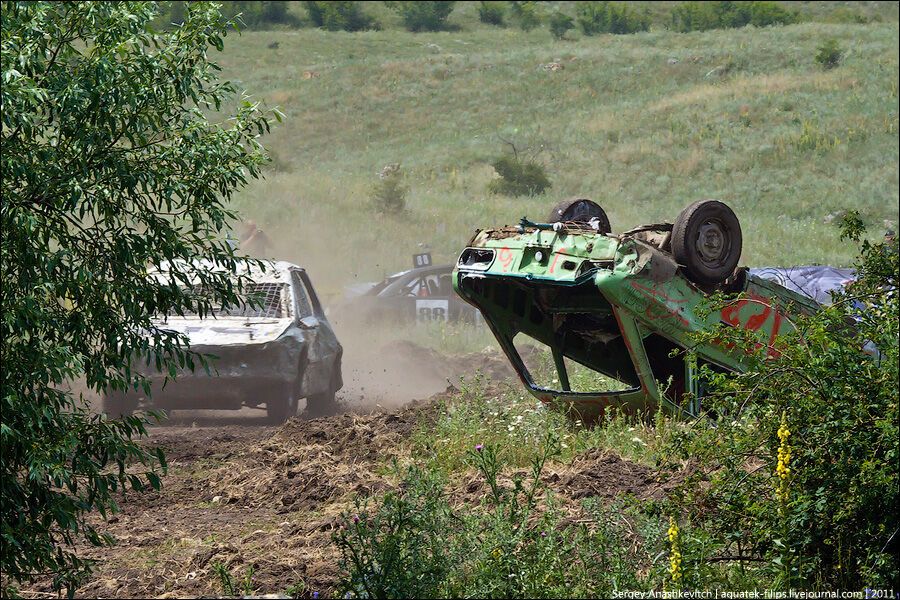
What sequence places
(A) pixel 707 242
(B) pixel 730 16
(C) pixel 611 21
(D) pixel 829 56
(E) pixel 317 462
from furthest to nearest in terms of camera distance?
(C) pixel 611 21 → (B) pixel 730 16 → (D) pixel 829 56 → (E) pixel 317 462 → (A) pixel 707 242

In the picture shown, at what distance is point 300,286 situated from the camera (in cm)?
1315

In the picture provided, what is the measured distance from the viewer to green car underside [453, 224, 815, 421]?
343 inches

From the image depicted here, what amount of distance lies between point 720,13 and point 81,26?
68.9m

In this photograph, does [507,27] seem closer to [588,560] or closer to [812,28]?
[812,28]

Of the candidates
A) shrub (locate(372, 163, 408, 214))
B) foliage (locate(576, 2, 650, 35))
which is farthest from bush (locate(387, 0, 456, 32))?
shrub (locate(372, 163, 408, 214))

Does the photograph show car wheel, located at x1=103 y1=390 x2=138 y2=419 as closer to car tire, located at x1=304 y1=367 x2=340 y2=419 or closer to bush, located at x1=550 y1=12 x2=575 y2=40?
car tire, located at x1=304 y1=367 x2=340 y2=419

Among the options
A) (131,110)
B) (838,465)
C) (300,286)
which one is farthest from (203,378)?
(838,465)

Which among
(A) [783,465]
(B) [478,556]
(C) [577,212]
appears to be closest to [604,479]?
(B) [478,556]

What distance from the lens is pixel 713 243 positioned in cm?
918

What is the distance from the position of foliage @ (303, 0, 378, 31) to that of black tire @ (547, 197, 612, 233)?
66263 millimetres

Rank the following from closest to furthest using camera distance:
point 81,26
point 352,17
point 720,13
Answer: point 81,26
point 720,13
point 352,17

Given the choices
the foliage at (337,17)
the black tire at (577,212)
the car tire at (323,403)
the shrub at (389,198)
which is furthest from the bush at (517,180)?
the foliage at (337,17)

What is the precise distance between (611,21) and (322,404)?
62.8 meters

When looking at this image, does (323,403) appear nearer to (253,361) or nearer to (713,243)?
(253,361)
